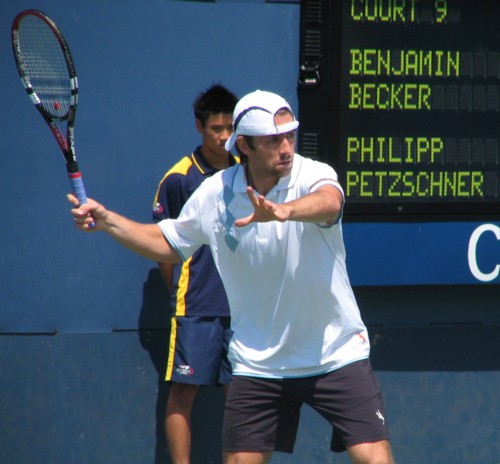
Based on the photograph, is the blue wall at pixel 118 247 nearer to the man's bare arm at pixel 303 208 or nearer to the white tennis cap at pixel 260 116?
the white tennis cap at pixel 260 116

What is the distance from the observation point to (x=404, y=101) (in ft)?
19.2

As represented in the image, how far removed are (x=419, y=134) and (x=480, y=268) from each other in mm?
732

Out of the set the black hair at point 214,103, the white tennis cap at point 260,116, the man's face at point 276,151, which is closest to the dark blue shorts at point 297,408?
the man's face at point 276,151

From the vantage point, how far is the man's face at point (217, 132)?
5.65 meters

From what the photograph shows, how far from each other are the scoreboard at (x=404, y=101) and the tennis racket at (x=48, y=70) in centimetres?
145

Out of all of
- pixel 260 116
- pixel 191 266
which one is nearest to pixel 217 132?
pixel 191 266

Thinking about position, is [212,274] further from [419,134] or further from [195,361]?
[419,134]

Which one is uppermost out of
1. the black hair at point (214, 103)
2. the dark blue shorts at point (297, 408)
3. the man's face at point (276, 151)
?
the black hair at point (214, 103)

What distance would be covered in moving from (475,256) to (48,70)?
2.34 m

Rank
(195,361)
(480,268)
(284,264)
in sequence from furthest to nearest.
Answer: (480,268) → (195,361) → (284,264)

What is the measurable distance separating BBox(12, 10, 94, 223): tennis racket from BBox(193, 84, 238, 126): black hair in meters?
0.98

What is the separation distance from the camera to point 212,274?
18.7 ft

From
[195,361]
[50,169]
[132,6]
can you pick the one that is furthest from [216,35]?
[195,361]

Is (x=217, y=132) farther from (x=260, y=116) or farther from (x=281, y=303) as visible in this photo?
(x=281, y=303)
